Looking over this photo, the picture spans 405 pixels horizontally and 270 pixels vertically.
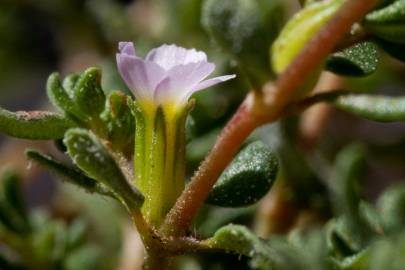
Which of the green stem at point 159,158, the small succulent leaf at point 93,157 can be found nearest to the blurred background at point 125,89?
the green stem at point 159,158

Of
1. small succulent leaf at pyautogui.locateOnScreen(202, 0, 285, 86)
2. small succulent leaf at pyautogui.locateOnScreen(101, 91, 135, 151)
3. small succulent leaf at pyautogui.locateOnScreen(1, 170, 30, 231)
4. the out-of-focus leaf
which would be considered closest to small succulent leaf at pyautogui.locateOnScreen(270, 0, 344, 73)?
small succulent leaf at pyautogui.locateOnScreen(202, 0, 285, 86)

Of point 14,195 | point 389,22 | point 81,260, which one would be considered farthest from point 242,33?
point 81,260

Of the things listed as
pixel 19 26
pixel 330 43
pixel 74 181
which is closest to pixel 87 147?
pixel 74 181

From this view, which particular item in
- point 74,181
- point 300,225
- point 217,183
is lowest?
point 300,225

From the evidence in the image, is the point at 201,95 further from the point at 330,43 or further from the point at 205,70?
the point at 330,43

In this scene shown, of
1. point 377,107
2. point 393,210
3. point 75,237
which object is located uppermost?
point 377,107

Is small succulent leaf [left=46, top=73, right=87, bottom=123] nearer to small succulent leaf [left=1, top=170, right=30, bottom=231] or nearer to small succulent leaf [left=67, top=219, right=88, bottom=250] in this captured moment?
small succulent leaf [left=1, top=170, right=30, bottom=231]

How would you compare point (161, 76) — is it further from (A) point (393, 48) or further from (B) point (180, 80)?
(A) point (393, 48)
